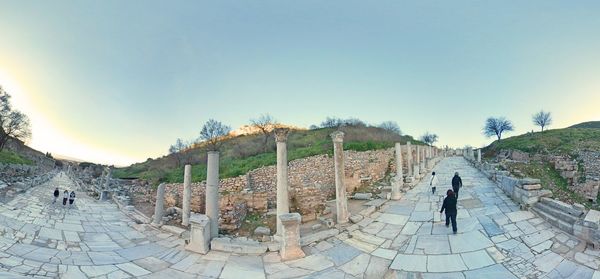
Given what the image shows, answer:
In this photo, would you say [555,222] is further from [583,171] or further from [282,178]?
[583,171]

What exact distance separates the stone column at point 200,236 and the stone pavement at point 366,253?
0.20 meters

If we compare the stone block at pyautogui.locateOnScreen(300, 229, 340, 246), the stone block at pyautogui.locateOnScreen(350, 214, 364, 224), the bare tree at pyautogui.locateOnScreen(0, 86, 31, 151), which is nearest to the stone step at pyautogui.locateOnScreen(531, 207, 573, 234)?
the stone block at pyautogui.locateOnScreen(350, 214, 364, 224)

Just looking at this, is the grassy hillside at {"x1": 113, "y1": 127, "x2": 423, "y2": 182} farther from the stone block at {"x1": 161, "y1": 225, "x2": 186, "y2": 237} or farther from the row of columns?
the row of columns

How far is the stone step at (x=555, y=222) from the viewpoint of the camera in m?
7.49

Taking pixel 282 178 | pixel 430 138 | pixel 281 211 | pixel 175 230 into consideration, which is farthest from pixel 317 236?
pixel 430 138

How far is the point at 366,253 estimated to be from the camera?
316 inches

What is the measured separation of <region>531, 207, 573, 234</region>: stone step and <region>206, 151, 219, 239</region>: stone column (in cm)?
954

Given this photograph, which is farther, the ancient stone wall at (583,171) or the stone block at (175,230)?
the ancient stone wall at (583,171)

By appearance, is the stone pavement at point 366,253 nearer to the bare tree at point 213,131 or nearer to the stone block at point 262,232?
the stone block at point 262,232

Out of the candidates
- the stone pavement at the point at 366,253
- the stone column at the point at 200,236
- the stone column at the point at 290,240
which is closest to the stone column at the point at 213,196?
the stone column at the point at 200,236

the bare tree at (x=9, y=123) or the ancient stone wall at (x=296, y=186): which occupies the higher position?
the bare tree at (x=9, y=123)

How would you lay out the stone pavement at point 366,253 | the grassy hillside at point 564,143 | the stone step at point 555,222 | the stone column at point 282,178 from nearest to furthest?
1. the stone pavement at point 366,253
2. the stone step at point 555,222
3. the stone column at point 282,178
4. the grassy hillside at point 564,143

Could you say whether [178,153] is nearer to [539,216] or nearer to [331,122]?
[331,122]

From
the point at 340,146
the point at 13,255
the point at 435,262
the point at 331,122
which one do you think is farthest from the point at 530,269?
the point at 331,122
